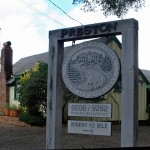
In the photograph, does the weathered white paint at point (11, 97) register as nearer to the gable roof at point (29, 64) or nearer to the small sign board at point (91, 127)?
the gable roof at point (29, 64)

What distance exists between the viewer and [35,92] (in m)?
20.8

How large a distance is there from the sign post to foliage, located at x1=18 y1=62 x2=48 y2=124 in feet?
41.1

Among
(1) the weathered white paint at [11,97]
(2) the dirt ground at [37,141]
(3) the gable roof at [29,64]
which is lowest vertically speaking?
(2) the dirt ground at [37,141]

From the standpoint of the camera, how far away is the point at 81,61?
8.02 m

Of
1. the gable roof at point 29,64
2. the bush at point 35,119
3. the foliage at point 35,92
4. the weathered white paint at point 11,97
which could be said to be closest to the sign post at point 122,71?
the foliage at point 35,92

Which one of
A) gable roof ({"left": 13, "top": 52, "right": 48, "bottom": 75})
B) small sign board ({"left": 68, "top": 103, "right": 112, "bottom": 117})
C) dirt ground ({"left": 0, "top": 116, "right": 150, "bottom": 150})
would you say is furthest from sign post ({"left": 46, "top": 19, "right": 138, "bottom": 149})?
gable roof ({"left": 13, "top": 52, "right": 48, "bottom": 75})

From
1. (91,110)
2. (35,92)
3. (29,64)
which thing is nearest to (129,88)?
(91,110)

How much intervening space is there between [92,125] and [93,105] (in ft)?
1.28

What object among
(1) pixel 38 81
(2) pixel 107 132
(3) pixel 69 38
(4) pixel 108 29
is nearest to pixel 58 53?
(3) pixel 69 38

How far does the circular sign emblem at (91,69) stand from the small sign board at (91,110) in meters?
0.20

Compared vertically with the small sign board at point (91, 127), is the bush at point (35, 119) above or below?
below

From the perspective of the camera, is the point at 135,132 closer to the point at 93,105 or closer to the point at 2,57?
the point at 93,105

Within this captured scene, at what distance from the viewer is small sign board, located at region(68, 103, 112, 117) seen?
761cm

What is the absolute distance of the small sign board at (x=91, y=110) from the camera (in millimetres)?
7609
